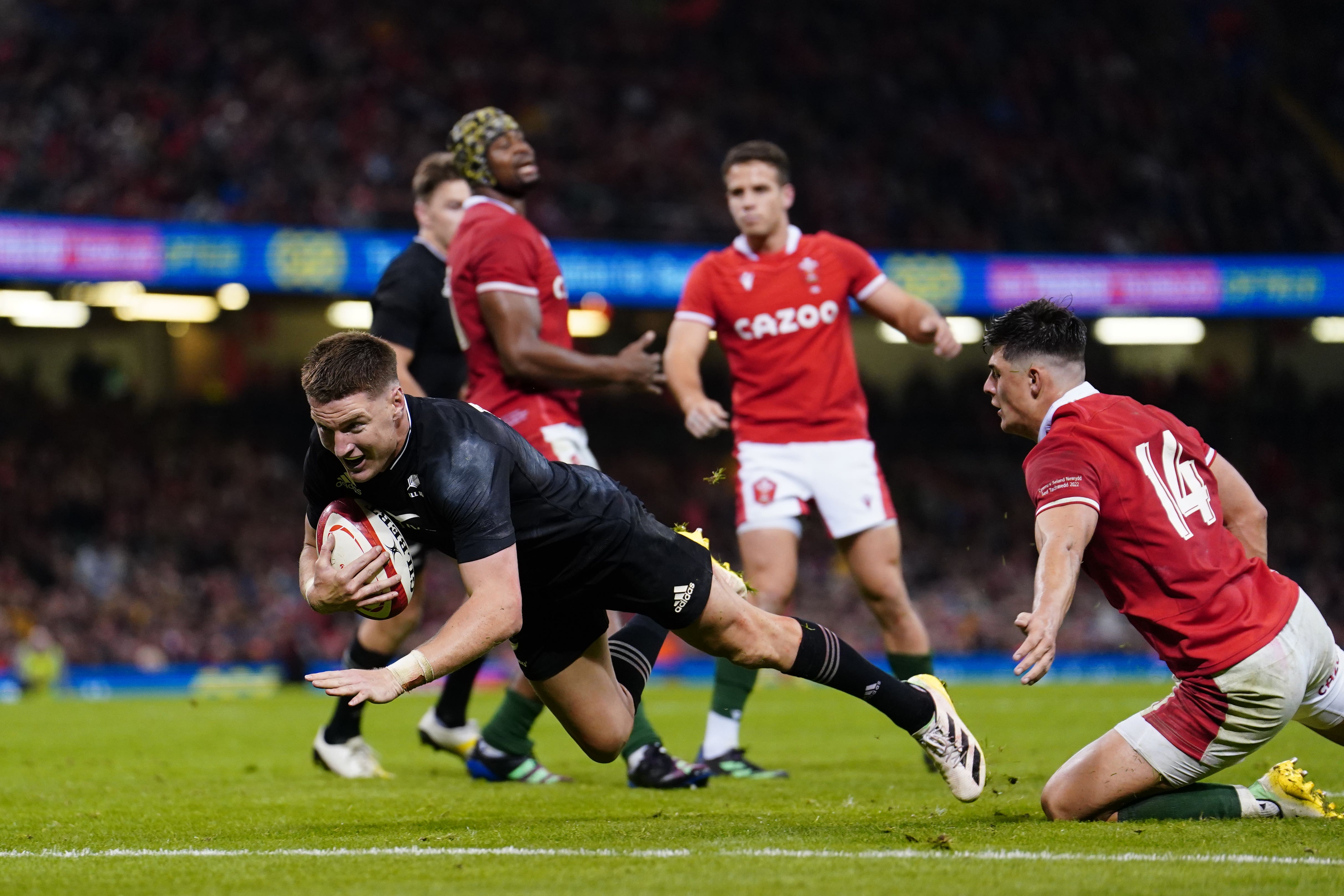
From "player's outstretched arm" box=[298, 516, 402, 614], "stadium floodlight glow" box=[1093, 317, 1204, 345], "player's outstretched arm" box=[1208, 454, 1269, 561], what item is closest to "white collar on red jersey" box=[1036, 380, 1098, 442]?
"player's outstretched arm" box=[1208, 454, 1269, 561]

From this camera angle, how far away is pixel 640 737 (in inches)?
241

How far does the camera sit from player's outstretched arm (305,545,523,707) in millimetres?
4062

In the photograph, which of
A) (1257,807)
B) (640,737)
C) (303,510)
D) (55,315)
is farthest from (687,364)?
(55,315)

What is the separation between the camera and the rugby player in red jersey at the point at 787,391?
22.7ft

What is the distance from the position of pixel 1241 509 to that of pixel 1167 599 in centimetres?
57

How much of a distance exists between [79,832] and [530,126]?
20.5 meters

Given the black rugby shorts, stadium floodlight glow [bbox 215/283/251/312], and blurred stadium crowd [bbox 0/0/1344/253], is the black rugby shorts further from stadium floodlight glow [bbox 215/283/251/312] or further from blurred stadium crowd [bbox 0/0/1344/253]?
stadium floodlight glow [bbox 215/283/251/312]

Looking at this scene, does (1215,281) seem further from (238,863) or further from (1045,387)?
(238,863)

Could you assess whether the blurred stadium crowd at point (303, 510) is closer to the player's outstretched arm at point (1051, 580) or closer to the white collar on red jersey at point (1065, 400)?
the white collar on red jersey at point (1065, 400)

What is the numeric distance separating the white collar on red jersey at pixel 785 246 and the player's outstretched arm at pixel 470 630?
3.36 meters

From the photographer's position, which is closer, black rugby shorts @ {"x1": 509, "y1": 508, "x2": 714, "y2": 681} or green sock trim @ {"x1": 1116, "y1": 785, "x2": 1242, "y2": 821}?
green sock trim @ {"x1": 1116, "y1": 785, "x2": 1242, "y2": 821}

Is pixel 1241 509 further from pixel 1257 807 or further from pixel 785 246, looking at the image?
pixel 785 246

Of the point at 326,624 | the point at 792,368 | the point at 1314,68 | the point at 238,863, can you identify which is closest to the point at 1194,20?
the point at 1314,68

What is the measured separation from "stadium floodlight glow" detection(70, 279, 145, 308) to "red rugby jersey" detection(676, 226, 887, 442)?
1728 cm
